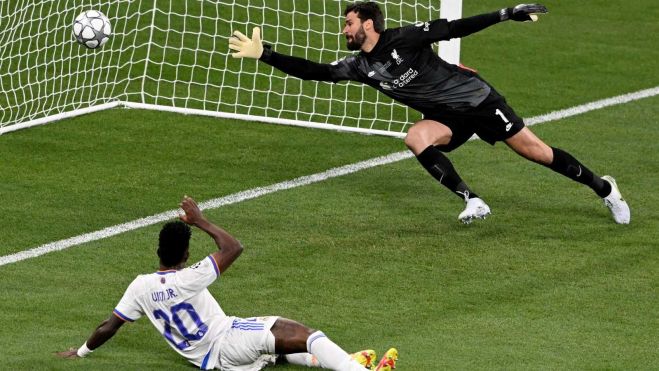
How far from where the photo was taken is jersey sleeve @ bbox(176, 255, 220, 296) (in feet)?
31.4

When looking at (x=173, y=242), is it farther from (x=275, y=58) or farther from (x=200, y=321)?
(x=275, y=58)

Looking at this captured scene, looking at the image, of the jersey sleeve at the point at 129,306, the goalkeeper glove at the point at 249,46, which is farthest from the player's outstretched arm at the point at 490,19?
the jersey sleeve at the point at 129,306

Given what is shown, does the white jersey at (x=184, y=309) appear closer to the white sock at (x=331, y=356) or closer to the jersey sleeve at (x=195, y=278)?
the jersey sleeve at (x=195, y=278)

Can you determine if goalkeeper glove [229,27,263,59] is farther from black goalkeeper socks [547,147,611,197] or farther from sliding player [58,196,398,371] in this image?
sliding player [58,196,398,371]

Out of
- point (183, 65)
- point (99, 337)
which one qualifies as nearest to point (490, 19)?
point (99, 337)

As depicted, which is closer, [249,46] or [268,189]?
[249,46]

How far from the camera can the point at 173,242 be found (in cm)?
949

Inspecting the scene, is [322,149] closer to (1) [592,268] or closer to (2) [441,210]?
(2) [441,210]

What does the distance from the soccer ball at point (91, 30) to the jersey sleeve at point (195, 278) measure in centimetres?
585

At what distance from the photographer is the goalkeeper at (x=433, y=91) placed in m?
13.2

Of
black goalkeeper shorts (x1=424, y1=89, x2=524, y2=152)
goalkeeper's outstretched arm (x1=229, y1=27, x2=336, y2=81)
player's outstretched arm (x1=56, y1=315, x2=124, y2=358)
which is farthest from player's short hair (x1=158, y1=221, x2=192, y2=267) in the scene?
black goalkeeper shorts (x1=424, y1=89, x2=524, y2=152)

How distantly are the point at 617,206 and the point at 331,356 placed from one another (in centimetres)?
471

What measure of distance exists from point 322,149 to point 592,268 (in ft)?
14.8

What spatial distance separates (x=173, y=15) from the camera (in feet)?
62.8
